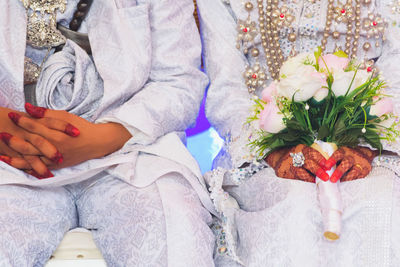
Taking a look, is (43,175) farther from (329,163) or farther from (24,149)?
(329,163)

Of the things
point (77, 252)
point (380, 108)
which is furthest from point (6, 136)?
point (380, 108)

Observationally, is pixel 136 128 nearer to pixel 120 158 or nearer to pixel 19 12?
pixel 120 158

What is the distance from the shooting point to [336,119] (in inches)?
55.6

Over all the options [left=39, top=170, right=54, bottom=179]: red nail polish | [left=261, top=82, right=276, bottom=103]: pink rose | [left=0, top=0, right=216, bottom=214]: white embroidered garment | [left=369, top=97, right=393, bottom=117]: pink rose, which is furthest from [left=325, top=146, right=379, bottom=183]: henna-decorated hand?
[left=39, top=170, right=54, bottom=179]: red nail polish

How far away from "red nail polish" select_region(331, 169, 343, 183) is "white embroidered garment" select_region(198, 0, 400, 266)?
0.11 ft

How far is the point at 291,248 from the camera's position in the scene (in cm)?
131

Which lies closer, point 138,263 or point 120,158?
point 138,263

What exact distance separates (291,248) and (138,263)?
0.36 m

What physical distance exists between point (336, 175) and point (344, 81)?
0.74 feet

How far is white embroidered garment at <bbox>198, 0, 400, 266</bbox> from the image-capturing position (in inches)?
50.6

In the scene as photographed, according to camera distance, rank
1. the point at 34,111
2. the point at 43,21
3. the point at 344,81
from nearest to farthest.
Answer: the point at 344,81, the point at 34,111, the point at 43,21

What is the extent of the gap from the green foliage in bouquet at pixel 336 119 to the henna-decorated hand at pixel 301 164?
0.11ft

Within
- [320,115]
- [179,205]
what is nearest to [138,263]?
[179,205]

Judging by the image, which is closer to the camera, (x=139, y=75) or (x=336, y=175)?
(x=336, y=175)
